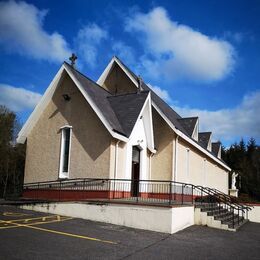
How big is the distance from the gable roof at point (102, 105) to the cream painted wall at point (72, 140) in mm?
A: 398

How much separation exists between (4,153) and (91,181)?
2614 centimetres

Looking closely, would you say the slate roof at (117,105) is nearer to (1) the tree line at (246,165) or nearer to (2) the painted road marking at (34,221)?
(2) the painted road marking at (34,221)

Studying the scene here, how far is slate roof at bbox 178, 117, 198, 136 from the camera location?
90.1 feet

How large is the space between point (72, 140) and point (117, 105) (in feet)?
12.5

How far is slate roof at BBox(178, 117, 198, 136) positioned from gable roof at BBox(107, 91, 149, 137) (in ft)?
24.5

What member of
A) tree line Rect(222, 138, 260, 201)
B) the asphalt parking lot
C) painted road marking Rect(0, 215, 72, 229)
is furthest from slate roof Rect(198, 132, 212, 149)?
painted road marking Rect(0, 215, 72, 229)

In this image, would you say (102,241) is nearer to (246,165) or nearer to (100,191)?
(100,191)

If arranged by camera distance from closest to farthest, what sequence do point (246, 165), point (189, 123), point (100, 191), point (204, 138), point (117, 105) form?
point (100, 191) → point (117, 105) → point (189, 123) → point (204, 138) → point (246, 165)

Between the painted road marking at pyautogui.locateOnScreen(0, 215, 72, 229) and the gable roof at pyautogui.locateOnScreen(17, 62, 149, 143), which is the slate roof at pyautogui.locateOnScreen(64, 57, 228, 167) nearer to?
the gable roof at pyautogui.locateOnScreen(17, 62, 149, 143)

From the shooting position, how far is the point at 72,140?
19219mm

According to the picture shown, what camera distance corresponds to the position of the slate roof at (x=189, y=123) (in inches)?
1081

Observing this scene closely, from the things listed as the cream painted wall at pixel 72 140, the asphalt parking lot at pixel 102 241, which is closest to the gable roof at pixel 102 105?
the cream painted wall at pixel 72 140

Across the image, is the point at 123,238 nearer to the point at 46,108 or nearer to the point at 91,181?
the point at 91,181

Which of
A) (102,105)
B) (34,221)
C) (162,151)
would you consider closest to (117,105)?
(102,105)
